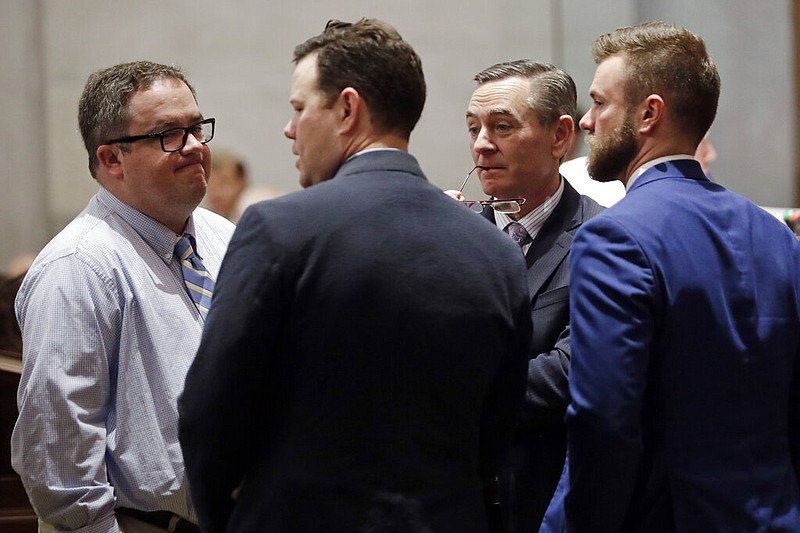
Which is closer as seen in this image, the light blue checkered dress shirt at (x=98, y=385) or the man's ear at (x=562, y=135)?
the light blue checkered dress shirt at (x=98, y=385)

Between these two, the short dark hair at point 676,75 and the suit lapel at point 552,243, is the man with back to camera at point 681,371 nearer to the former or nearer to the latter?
the short dark hair at point 676,75

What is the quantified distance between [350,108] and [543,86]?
40.2 inches

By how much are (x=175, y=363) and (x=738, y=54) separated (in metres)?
4.48

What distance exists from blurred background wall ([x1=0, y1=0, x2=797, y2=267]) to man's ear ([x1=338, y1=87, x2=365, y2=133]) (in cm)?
416

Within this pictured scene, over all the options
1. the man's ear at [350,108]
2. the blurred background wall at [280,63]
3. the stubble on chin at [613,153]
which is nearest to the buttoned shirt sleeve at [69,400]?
the man's ear at [350,108]

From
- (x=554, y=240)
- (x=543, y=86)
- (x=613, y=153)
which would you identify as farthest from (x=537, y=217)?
(x=613, y=153)

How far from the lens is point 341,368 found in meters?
1.77

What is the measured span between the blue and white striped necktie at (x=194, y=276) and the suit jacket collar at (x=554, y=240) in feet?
2.20

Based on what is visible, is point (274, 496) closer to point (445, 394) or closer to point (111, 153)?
point (445, 394)

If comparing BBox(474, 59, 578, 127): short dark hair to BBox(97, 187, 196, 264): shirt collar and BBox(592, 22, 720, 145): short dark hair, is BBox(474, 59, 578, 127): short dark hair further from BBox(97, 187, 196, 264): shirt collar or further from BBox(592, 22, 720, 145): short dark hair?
BBox(97, 187, 196, 264): shirt collar

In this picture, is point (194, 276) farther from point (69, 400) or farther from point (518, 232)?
point (518, 232)

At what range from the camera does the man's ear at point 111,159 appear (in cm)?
256

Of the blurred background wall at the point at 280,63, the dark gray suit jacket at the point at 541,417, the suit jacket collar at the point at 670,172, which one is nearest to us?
the suit jacket collar at the point at 670,172

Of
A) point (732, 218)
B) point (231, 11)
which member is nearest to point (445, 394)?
point (732, 218)
